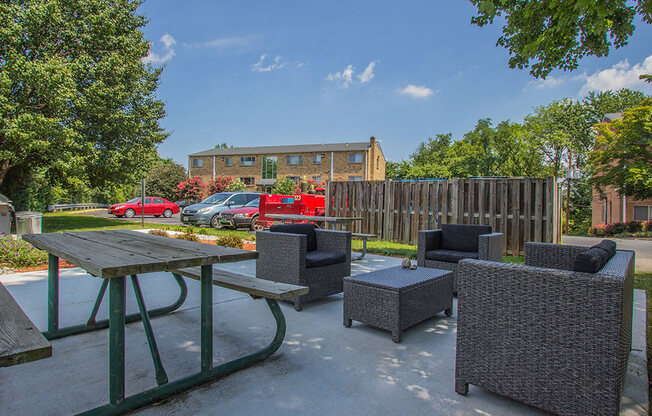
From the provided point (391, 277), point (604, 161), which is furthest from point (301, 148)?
point (391, 277)

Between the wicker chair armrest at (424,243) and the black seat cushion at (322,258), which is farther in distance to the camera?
the wicker chair armrest at (424,243)

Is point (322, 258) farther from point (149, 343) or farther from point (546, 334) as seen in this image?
point (546, 334)

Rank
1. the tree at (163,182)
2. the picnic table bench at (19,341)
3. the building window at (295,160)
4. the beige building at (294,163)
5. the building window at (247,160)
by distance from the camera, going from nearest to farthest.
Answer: the picnic table bench at (19,341) < the tree at (163,182) < the beige building at (294,163) < the building window at (295,160) < the building window at (247,160)

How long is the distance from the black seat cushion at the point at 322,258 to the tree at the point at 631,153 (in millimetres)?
17352

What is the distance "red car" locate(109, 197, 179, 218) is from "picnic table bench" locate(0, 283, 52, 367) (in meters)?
20.6

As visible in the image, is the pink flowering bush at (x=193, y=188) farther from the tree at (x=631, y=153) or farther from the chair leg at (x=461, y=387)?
the chair leg at (x=461, y=387)

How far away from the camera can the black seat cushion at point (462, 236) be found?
16.2 ft

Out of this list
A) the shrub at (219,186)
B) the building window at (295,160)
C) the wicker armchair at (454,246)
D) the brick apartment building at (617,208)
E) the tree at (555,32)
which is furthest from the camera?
the building window at (295,160)

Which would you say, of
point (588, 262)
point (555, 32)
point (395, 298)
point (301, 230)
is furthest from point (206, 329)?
point (555, 32)

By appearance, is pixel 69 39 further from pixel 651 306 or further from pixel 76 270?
pixel 651 306

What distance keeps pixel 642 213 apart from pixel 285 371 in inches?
1245

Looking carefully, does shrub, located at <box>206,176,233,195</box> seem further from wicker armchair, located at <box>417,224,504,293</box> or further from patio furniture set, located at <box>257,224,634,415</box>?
patio furniture set, located at <box>257,224,634,415</box>

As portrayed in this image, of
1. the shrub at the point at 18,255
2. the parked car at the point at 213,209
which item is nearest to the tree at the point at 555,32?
the shrub at the point at 18,255

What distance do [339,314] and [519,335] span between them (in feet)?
6.74
